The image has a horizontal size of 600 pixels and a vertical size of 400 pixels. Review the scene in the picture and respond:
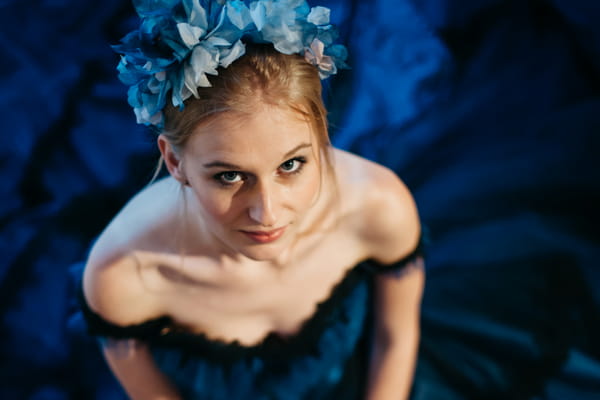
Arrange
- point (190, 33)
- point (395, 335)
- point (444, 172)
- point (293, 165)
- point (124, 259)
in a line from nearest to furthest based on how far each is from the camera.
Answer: point (190, 33), point (293, 165), point (124, 259), point (395, 335), point (444, 172)

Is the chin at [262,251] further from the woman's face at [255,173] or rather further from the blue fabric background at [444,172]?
the blue fabric background at [444,172]

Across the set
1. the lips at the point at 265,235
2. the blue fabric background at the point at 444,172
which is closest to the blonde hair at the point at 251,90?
the lips at the point at 265,235

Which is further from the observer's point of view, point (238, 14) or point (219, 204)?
point (219, 204)

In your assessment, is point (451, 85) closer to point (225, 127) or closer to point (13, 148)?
point (225, 127)

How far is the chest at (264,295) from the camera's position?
0.91m

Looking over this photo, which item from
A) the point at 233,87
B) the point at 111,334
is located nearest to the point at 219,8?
the point at 233,87

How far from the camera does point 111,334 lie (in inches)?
35.1

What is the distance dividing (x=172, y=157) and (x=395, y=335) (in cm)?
62

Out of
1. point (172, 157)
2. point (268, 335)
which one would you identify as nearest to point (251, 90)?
point (172, 157)

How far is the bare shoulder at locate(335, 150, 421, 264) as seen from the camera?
33.6 inches

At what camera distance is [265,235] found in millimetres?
673

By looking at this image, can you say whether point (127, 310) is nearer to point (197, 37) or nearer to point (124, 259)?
point (124, 259)

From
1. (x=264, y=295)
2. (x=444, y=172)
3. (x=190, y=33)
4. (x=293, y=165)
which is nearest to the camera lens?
(x=190, y=33)

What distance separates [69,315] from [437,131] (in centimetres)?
104
